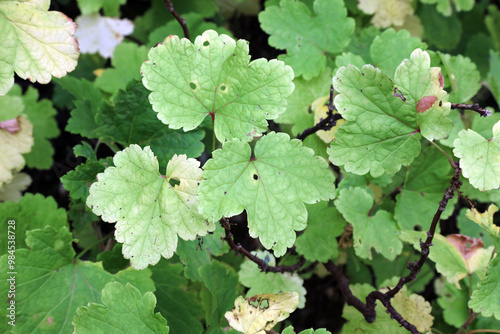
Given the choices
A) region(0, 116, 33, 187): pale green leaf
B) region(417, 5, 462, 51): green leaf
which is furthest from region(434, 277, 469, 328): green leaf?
region(0, 116, 33, 187): pale green leaf

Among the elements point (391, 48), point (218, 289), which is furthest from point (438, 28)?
point (218, 289)

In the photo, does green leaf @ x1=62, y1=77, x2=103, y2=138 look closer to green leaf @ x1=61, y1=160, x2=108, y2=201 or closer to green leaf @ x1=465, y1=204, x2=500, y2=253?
green leaf @ x1=61, y1=160, x2=108, y2=201

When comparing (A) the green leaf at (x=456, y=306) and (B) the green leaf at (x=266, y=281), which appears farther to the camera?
(A) the green leaf at (x=456, y=306)

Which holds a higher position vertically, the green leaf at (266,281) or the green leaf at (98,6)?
the green leaf at (98,6)

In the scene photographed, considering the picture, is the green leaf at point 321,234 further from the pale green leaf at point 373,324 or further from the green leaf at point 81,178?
the green leaf at point 81,178

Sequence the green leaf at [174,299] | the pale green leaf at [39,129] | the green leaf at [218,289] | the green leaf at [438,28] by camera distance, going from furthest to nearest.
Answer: the green leaf at [438,28] → the pale green leaf at [39,129] → the green leaf at [174,299] → the green leaf at [218,289]

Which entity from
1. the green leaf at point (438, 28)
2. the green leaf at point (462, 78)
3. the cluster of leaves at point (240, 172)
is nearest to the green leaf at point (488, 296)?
the cluster of leaves at point (240, 172)

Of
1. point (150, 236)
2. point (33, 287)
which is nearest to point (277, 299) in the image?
point (150, 236)
